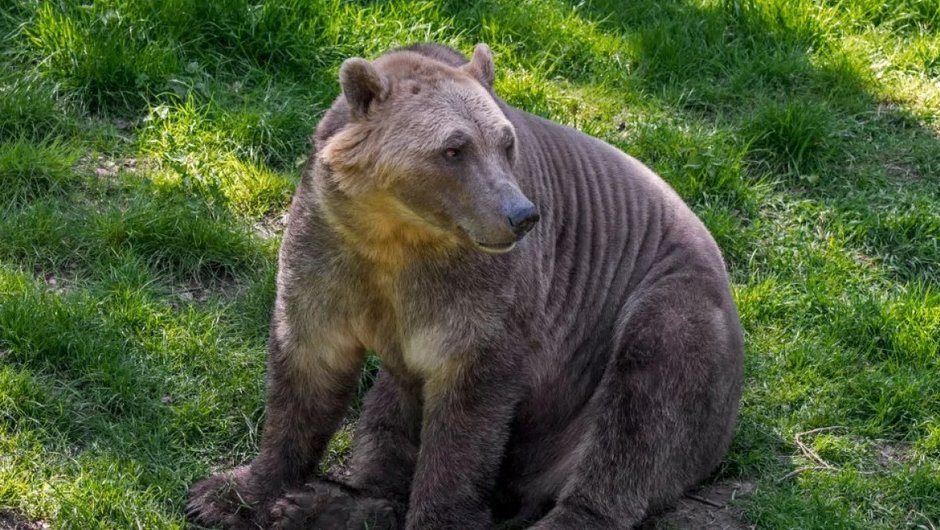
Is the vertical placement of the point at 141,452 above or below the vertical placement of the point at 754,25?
below

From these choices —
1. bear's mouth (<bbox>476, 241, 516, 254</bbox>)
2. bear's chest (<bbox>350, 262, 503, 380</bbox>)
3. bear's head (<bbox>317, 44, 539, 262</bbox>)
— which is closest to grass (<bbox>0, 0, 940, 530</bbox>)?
bear's chest (<bbox>350, 262, 503, 380</bbox>)

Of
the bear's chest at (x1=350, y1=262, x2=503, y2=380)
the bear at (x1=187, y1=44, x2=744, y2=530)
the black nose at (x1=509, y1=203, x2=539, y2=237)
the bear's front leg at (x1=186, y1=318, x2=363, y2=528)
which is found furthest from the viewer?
the bear's front leg at (x1=186, y1=318, x2=363, y2=528)

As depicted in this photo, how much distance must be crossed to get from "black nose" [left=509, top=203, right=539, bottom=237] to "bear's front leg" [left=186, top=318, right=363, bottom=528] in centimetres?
118

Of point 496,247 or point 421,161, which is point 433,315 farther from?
point 421,161

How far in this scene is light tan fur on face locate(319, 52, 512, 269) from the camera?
5.82 m

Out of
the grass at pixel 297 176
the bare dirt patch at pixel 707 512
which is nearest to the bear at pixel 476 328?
the bare dirt patch at pixel 707 512

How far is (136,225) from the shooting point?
25.9 feet

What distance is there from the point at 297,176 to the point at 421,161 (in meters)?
2.91

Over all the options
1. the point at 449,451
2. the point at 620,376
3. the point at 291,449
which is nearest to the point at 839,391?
the point at 620,376

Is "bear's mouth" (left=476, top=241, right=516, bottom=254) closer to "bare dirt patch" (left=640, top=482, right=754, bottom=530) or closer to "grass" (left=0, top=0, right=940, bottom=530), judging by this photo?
"bare dirt patch" (left=640, top=482, right=754, bottom=530)

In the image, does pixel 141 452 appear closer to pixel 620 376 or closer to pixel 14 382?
pixel 14 382

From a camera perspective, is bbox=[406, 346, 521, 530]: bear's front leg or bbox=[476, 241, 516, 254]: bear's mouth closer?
bbox=[476, 241, 516, 254]: bear's mouth

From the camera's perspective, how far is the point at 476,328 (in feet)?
20.2

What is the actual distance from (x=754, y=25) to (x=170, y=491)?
572cm
